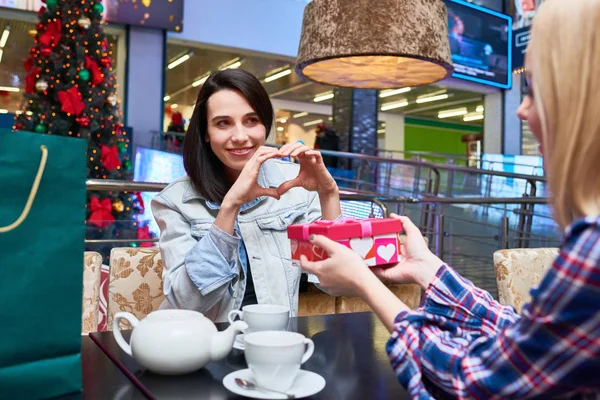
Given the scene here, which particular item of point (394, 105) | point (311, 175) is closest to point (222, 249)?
point (311, 175)

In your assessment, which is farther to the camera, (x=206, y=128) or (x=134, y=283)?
(x=206, y=128)

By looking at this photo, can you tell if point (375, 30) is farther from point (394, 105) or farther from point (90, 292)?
point (394, 105)

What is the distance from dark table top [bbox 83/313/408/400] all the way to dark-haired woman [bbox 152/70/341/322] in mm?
333

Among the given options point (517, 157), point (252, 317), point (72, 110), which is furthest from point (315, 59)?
point (517, 157)

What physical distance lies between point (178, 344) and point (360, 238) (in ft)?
1.20

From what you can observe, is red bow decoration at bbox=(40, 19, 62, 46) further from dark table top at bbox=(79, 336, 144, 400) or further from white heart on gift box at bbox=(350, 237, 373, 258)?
white heart on gift box at bbox=(350, 237, 373, 258)

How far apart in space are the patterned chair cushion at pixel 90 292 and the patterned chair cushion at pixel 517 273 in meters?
1.31

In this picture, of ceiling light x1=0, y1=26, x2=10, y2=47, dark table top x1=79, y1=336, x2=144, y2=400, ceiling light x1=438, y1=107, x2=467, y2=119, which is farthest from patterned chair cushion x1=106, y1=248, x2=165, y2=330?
ceiling light x1=438, y1=107, x2=467, y2=119

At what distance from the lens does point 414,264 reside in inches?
41.8

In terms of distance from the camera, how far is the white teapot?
3.05 feet

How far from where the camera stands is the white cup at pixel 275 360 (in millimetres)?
815

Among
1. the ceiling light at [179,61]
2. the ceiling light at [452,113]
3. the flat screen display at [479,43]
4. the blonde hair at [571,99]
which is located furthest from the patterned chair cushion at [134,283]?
the ceiling light at [452,113]

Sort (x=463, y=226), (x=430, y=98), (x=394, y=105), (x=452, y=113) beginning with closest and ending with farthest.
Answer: (x=463, y=226) → (x=430, y=98) → (x=394, y=105) → (x=452, y=113)

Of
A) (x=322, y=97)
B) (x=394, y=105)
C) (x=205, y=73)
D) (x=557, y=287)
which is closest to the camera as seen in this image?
(x=557, y=287)
